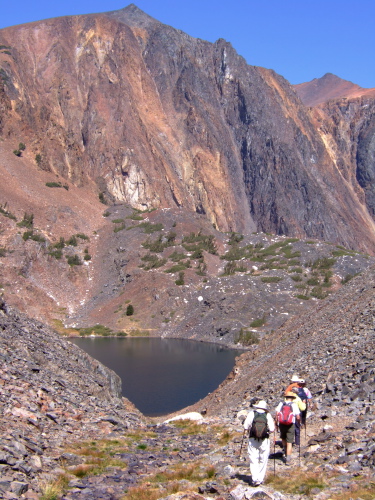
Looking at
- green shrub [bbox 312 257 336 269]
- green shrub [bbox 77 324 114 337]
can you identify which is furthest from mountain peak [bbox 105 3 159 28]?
green shrub [bbox 77 324 114 337]

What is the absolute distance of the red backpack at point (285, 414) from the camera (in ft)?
39.2

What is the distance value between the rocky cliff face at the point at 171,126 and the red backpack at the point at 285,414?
7532cm

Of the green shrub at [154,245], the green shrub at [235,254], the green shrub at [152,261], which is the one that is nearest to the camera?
the green shrub at [152,261]

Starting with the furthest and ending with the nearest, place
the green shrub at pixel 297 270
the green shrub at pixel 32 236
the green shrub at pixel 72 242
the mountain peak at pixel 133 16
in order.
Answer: the mountain peak at pixel 133 16, the green shrub at pixel 72 242, the green shrub at pixel 297 270, the green shrub at pixel 32 236

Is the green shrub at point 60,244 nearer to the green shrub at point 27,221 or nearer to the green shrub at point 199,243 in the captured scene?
the green shrub at point 27,221

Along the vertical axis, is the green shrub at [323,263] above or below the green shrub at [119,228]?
below

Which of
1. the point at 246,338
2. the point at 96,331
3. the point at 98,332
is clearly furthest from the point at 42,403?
the point at 96,331

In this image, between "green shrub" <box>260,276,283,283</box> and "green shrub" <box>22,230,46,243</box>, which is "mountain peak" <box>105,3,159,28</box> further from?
"green shrub" <box>260,276,283,283</box>

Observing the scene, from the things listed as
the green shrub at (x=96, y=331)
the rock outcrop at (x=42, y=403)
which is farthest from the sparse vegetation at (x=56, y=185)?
the rock outcrop at (x=42, y=403)

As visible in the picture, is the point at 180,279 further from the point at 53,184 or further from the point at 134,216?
the point at 53,184

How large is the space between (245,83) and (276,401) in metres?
119

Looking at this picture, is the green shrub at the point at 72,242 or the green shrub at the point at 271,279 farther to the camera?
the green shrub at the point at 72,242

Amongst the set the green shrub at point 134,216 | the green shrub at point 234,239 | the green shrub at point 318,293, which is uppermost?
the green shrub at point 134,216

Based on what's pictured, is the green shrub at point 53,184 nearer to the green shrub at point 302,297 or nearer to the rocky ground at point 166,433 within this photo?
the green shrub at point 302,297
